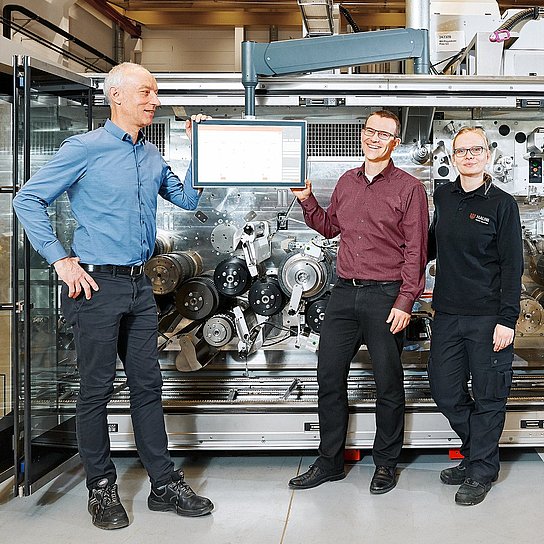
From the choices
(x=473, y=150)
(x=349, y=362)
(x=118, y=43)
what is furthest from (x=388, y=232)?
(x=118, y=43)

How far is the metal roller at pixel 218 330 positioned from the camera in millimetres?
4199

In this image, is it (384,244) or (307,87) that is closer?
(384,244)

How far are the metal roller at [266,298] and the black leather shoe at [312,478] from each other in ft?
3.07

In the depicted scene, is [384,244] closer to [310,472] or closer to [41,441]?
[310,472]

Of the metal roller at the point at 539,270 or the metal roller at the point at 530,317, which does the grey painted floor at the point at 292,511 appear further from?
the metal roller at the point at 539,270

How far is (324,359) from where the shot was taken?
138 inches

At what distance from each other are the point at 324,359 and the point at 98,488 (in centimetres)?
115

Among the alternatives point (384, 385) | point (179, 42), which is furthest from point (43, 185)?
point (179, 42)

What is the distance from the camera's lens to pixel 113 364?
3.06m

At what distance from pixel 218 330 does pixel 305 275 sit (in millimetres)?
579

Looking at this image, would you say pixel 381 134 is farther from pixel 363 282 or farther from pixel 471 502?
pixel 471 502

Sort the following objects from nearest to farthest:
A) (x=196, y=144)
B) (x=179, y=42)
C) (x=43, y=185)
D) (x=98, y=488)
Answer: (x=43, y=185)
(x=98, y=488)
(x=196, y=144)
(x=179, y=42)

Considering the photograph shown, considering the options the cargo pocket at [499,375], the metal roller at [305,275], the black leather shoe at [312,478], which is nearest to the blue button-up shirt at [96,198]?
the metal roller at [305,275]

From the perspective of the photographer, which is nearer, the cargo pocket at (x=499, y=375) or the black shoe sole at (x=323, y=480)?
the cargo pocket at (x=499, y=375)
